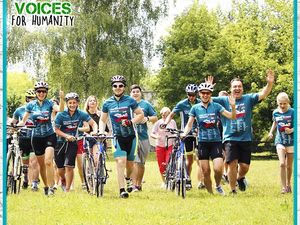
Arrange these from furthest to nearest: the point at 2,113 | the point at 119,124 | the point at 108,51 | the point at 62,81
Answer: the point at 108,51
the point at 62,81
the point at 119,124
the point at 2,113

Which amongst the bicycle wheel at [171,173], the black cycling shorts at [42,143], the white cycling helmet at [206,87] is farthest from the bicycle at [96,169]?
the white cycling helmet at [206,87]

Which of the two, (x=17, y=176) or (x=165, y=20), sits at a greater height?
(x=165, y=20)

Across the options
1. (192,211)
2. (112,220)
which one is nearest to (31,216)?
(112,220)

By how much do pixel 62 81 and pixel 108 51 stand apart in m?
1.34

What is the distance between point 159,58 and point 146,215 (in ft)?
7.30

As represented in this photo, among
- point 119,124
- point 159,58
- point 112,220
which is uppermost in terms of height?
point 159,58

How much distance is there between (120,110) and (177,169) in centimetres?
94

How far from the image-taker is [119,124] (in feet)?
32.2

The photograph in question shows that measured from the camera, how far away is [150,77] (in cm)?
1079

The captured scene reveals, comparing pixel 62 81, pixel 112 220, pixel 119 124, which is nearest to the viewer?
pixel 112 220

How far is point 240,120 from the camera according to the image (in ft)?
31.3

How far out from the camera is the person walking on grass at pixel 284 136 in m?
8.80

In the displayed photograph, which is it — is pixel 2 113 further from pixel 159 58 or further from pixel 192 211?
pixel 159 58

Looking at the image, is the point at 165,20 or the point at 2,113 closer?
the point at 2,113
